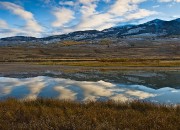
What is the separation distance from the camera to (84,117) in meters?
12.2

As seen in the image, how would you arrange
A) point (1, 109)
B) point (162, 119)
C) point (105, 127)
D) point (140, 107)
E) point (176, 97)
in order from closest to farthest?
point (105, 127), point (162, 119), point (1, 109), point (140, 107), point (176, 97)

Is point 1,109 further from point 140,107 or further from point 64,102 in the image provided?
point 140,107

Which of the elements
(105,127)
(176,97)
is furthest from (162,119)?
(176,97)

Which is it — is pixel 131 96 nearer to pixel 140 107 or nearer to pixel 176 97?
pixel 176 97

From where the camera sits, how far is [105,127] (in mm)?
10617

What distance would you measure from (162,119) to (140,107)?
11.0ft

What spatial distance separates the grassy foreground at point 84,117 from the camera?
1103 centimetres

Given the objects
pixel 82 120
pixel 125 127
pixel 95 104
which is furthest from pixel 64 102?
pixel 125 127

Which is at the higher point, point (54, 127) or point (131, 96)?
point (54, 127)

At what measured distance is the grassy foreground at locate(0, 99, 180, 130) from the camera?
11031mm

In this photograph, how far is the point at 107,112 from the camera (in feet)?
43.0

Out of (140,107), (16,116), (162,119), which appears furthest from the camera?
(140,107)

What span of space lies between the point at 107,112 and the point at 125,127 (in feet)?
6.89

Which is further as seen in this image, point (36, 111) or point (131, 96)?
point (131, 96)
